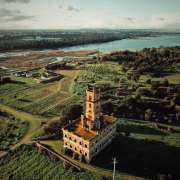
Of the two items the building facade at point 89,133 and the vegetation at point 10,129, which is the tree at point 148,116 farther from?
the vegetation at point 10,129

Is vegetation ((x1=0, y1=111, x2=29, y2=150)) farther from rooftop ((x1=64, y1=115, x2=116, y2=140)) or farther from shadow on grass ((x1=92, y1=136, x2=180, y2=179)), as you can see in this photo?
shadow on grass ((x1=92, y1=136, x2=180, y2=179))

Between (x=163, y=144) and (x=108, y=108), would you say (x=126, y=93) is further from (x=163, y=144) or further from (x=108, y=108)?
(x=163, y=144)

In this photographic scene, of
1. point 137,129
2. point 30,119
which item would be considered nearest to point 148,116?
point 137,129

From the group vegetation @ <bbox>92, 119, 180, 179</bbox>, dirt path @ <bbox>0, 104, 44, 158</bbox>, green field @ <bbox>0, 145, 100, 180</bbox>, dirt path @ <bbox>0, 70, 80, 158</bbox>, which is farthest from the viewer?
dirt path @ <bbox>0, 70, 80, 158</bbox>

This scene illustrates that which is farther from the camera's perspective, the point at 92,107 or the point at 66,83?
the point at 66,83

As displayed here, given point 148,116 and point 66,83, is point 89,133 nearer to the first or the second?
point 148,116

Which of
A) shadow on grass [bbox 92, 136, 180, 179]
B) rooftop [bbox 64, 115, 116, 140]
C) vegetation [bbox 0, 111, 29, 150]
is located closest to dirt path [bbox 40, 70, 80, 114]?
vegetation [bbox 0, 111, 29, 150]
